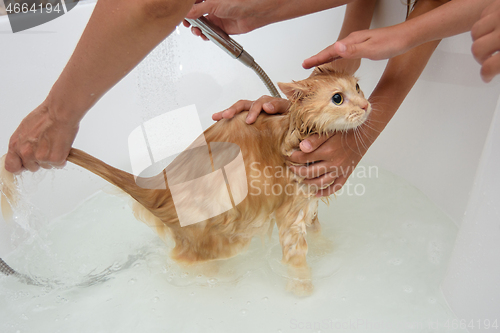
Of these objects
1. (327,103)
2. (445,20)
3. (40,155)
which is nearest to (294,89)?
(327,103)

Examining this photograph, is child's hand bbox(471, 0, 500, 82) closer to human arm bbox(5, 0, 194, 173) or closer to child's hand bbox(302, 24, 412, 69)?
child's hand bbox(302, 24, 412, 69)

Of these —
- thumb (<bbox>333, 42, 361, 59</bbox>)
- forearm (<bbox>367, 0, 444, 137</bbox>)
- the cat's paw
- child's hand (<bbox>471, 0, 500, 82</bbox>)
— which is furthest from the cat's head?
the cat's paw

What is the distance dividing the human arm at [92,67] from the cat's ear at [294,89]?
0.37 metres

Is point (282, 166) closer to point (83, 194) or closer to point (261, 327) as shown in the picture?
point (261, 327)

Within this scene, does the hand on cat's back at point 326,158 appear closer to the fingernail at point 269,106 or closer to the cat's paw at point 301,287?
the fingernail at point 269,106

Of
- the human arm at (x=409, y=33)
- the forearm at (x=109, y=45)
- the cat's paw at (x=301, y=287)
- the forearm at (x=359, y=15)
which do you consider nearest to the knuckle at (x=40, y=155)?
the forearm at (x=109, y=45)

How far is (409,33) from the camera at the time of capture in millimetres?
970

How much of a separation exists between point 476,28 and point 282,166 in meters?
0.63

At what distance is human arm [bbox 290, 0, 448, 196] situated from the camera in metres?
1.08

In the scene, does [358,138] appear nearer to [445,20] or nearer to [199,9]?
[445,20]

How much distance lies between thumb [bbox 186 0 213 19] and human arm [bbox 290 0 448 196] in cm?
59

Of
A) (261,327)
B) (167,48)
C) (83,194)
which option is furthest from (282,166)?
(167,48)

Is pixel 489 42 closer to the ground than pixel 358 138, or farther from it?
farther from it

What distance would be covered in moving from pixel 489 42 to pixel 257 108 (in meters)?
0.69
